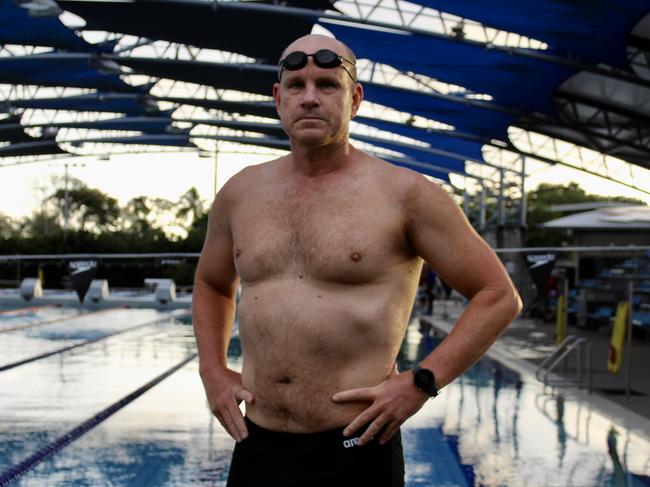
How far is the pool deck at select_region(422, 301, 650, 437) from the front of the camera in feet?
33.9

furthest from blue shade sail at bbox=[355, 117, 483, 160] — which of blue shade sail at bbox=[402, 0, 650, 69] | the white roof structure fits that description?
blue shade sail at bbox=[402, 0, 650, 69]

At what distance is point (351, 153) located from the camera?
3.00m

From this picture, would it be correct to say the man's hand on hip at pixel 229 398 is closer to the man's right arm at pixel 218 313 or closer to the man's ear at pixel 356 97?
the man's right arm at pixel 218 313

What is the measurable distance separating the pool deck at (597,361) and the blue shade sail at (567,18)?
18.6ft

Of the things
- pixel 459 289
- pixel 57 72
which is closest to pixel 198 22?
pixel 57 72

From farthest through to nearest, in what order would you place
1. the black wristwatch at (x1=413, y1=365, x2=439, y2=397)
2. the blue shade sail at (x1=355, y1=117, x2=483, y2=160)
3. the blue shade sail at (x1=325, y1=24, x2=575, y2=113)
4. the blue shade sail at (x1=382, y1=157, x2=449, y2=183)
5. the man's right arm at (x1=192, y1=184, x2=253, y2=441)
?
the blue shade sail at (x1=382, y1=157, x2=449, y2=183) → the blue shade sail at (x1=355, y1=117, x2=483, y2=160) → the blue shade sail at (x1=325, y1=24, x2=575, y2=113) → the man's right arm at (x1=192, y1=184, x2=253, y2=441) → the black wristwatch at (x1=413, y1=365, x2=439, y2=397)

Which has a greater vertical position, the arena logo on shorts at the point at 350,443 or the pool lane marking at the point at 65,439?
the arena logo on shorts at the point at 350,443

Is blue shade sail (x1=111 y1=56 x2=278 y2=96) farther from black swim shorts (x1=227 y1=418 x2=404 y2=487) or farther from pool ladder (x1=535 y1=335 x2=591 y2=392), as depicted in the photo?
black swim shorts (x1=227 y1=418 x2=404 y2=487)

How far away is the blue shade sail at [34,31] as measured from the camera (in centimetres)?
2200

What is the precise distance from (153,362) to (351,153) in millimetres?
11113

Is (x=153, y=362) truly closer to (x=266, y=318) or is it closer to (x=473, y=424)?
(x=473, y=424)

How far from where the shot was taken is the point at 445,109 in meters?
29.3

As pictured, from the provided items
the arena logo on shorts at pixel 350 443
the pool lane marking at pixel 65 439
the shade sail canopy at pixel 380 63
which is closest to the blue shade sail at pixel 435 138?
the shade sail canopy at pixel 380 63

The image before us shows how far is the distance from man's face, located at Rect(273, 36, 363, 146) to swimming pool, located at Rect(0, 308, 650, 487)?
13.6 ft
